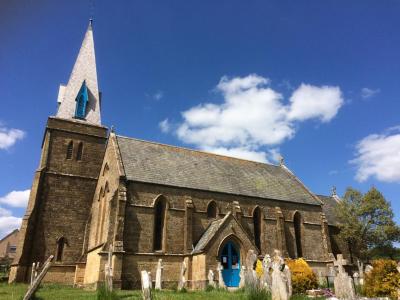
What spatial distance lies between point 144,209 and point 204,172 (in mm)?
7360

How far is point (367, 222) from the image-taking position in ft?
105

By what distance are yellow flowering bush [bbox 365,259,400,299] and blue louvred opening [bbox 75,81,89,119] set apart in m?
27.6

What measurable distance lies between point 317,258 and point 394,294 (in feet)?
48.8

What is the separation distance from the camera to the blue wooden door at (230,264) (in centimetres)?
2422

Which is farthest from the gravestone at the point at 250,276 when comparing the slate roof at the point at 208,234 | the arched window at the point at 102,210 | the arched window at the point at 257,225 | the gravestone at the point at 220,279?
the arched window at the point at 102,210

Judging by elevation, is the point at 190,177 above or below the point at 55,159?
below

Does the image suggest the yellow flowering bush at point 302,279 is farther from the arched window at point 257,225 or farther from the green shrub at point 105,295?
→ the green shrub at point 105,295

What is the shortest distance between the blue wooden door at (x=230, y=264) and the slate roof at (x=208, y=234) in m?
1.41

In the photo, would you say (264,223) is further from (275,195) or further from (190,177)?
(190,177)

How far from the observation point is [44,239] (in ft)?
90.6

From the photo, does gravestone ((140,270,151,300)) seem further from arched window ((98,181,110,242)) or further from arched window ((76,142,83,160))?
arched window ((76,142,83,160))

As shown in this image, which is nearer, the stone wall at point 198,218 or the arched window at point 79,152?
the stone wall at point 198,218

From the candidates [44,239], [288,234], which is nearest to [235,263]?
[288,234]

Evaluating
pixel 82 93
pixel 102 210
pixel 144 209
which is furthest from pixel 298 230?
pixel 82 93
